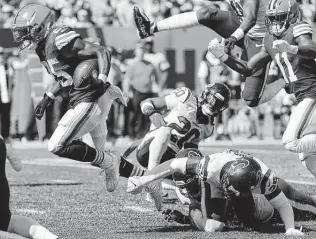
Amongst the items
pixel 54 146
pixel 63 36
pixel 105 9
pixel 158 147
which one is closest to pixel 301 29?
pixel 158 147

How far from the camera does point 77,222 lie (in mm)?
5809

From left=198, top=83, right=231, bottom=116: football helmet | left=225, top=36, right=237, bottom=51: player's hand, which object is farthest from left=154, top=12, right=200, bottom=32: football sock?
left=198, top=83, right=231, bottom=116: football helmet

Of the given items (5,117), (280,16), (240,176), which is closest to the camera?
(240,176)

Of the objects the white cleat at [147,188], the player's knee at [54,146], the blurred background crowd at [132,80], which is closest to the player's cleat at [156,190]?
the white cleat at [147,188]

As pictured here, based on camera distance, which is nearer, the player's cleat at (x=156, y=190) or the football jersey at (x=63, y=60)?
the player's cleat at (x=156, y=190)

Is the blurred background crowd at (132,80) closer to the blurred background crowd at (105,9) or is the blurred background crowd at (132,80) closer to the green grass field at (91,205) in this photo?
the blurred background crowd at (105,9)

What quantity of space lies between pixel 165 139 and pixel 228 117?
28.0ft

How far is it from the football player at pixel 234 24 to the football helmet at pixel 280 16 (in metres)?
0.59

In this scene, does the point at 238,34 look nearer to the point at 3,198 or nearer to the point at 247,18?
the point at 247,18

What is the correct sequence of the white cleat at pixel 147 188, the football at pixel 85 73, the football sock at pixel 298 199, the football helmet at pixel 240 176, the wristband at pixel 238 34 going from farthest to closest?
the wristband at pixel 238 34 → the football at pixel 85 73 → the football sock at pixel 298 199 → the white cleat at pixel 147 188 → the football helmet at pixel 240 176

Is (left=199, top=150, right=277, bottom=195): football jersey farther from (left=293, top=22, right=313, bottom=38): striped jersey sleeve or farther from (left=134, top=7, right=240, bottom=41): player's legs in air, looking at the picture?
(left=134, top=7, right=240, bottom=41): player's legs in air

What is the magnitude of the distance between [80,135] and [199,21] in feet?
4.79

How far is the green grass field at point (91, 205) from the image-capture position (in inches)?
211

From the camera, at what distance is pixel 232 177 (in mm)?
5000
